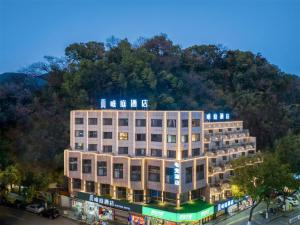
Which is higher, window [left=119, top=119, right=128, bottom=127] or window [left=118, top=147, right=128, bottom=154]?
window [left=119, top=119, right=128, bottom=127]

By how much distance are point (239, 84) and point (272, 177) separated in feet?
60.4

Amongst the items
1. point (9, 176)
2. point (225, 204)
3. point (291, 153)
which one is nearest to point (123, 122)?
point (9, 176)

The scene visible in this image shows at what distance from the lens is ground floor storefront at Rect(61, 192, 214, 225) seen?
1608 centimetres

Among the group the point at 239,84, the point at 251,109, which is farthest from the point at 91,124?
the point at 239,84

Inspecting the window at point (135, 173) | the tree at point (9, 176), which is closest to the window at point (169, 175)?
the window at point (135, 173)

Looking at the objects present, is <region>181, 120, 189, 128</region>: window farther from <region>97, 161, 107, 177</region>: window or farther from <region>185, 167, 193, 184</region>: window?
<region>97, 161, 107, 177</region>: window

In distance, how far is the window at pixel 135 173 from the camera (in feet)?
59.0

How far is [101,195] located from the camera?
61.7ft

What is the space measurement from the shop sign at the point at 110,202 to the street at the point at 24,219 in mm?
1448

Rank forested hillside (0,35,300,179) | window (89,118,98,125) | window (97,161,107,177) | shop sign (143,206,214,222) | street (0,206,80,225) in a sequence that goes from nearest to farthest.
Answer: shop sign (143,206,214,222) → street (0,206,80,225) → window (97,161,107,177) → window (89,118,98,125) → forested hillside (0,35,300,179)

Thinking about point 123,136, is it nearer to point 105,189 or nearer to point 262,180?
point 105,189

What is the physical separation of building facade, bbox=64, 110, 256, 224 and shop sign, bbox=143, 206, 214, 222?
47mm

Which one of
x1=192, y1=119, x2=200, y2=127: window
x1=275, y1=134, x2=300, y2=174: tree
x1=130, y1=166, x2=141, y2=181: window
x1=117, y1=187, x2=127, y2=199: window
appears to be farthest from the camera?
x1=275, y1=134, x2=300, y2=174: tree

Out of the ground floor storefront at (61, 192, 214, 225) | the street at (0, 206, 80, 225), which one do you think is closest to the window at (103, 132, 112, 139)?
the ground floor storefront at (61, 192, 214, 225)
